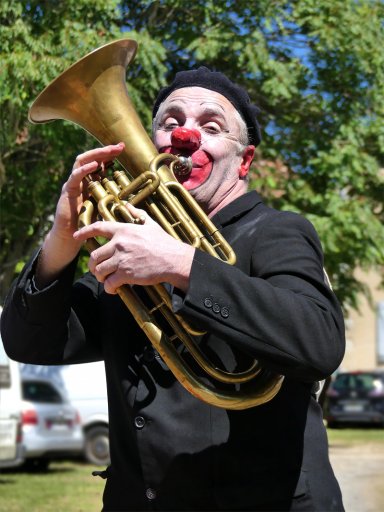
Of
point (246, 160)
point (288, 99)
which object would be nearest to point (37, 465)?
point (288, 99)

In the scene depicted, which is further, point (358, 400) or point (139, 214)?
point (358, 400)

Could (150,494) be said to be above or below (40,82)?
above

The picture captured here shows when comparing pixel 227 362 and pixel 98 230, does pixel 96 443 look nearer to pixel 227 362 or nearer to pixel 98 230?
pixel 227 362

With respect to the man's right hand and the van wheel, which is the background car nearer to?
the van wheel

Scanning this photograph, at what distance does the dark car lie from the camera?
2158 centimetres

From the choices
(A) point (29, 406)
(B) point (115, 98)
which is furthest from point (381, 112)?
(B) point (115, 98)

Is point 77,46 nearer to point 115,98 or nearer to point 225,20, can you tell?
point 225,20

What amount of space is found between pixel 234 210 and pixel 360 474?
409 inches

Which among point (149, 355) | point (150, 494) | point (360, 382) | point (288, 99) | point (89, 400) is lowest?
point (360, 382)

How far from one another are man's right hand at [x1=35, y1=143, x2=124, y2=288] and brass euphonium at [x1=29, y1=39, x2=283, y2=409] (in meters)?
0.04

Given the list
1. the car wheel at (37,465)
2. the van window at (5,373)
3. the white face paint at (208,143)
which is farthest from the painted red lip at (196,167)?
the car wheel at (37,465)

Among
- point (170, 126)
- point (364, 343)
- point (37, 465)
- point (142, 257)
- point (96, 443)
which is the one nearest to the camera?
point (142, 257)

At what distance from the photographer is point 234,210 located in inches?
102

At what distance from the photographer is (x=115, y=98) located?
2658mm
